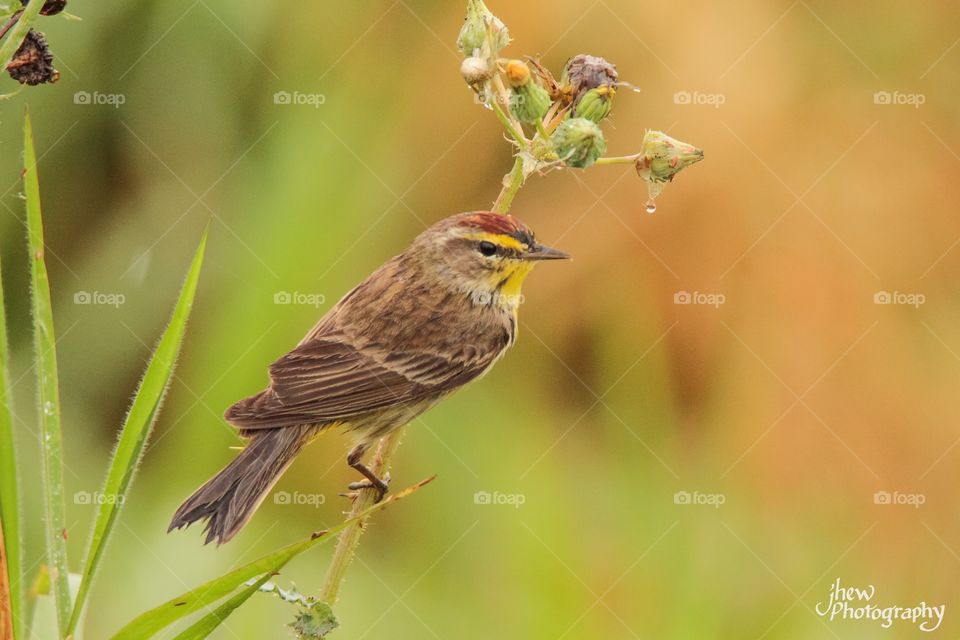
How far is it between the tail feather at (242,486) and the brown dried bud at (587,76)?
109 cm

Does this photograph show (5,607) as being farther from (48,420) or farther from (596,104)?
(596,104)

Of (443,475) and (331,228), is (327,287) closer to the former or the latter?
(331,228)

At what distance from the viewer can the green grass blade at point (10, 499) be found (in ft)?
4.97

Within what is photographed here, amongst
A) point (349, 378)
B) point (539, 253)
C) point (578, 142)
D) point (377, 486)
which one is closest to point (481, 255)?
point (539, 253)

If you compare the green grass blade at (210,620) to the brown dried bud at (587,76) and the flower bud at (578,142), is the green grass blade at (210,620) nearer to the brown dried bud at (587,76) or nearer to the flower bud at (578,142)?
the flower bud at (578,142)

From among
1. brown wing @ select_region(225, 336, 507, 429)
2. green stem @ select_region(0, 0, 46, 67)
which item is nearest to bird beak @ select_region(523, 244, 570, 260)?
brown wing @ select_region(225, 336, 507, 429)

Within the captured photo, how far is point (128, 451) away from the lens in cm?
161

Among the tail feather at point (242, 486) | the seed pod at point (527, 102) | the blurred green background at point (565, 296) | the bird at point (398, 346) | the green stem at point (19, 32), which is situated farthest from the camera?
the blurred green background at point (565, 296)

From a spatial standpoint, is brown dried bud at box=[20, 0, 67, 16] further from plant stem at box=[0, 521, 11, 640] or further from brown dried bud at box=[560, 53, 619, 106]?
brown dried bud at box=[560, 53, 619, 106]

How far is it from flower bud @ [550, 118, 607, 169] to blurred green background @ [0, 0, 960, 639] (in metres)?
1.67

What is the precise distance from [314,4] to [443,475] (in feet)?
6.50

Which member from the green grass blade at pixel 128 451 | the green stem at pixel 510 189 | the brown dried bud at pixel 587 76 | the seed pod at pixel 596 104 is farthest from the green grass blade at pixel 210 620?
the brown dried bud at pixel 587 76

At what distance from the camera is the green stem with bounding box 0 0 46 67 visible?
145cm

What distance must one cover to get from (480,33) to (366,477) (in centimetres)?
140
